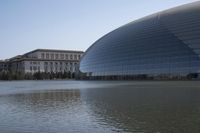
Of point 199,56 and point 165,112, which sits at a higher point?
point 199,56

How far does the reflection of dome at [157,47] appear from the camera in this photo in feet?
258

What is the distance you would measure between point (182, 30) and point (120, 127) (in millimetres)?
68110

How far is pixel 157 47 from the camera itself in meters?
86.3

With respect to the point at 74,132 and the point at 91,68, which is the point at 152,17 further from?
the point at 74,132

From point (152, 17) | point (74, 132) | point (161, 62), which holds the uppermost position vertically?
point (152, 17)

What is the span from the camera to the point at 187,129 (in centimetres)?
A: 1466

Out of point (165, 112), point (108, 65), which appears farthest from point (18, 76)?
point (165, 112)

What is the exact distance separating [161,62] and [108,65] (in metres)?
21.9

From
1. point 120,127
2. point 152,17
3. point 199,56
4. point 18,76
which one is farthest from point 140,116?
point 18,76

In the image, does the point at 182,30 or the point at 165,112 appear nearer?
the point at 165,112

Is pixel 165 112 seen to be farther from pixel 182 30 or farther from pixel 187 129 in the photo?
pixel 182 30

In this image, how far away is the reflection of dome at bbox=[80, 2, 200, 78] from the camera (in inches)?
3098

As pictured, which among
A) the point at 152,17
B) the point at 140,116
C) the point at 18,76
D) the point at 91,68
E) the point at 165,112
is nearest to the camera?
the point at 140,116

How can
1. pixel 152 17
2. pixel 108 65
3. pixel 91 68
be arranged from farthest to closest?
pixel 91 68 < pixel 108 65 < pixel 152 17
